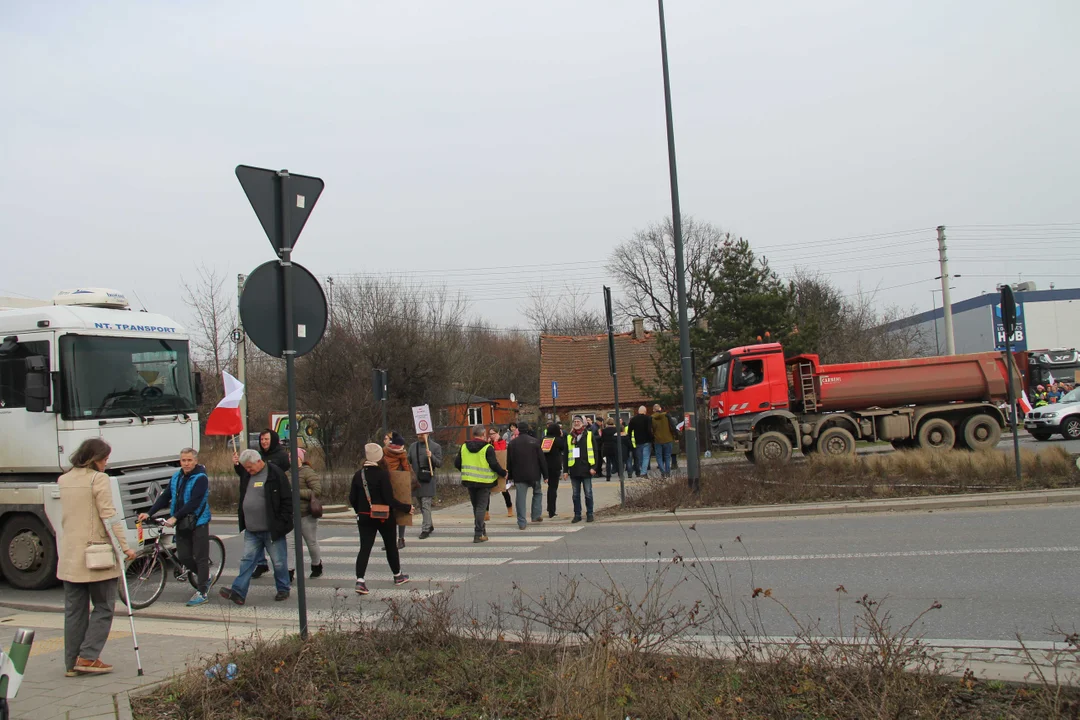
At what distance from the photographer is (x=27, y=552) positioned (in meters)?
10.5

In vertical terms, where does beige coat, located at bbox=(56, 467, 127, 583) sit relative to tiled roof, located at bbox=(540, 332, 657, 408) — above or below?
below

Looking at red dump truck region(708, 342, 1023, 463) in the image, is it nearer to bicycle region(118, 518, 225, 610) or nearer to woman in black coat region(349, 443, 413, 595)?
woman in black coat region(349, 443, 413, 595)

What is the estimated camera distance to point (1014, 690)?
174 inches

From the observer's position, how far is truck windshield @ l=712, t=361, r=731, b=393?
904 inches

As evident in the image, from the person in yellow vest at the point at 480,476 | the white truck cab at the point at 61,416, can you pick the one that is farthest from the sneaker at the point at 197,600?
the person in yellow vest at the point at 480,476

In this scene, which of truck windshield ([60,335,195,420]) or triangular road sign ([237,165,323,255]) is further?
truck windshield ([60,335,195,420])

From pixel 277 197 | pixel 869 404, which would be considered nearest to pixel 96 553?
pixel 277 197

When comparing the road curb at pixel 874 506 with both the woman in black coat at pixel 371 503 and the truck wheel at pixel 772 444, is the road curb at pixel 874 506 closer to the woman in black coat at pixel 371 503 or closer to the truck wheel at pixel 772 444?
the woman in black coat at pixel 371 503

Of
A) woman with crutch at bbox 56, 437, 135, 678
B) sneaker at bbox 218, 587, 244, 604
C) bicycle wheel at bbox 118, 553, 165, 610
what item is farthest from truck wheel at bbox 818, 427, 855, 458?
woman with crutch at bbox 56, 437, 135, 678

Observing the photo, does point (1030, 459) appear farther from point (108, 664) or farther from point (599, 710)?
point (108, 664)

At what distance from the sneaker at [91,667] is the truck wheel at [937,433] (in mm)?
20370

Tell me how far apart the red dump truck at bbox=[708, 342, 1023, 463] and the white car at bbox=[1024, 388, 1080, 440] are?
3.52 metres

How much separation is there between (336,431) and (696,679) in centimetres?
2438

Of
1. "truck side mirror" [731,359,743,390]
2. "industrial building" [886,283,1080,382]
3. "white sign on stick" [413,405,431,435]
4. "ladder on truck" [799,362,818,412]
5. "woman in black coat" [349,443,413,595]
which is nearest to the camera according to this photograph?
"woman in black coat" [349,443,413,595]
